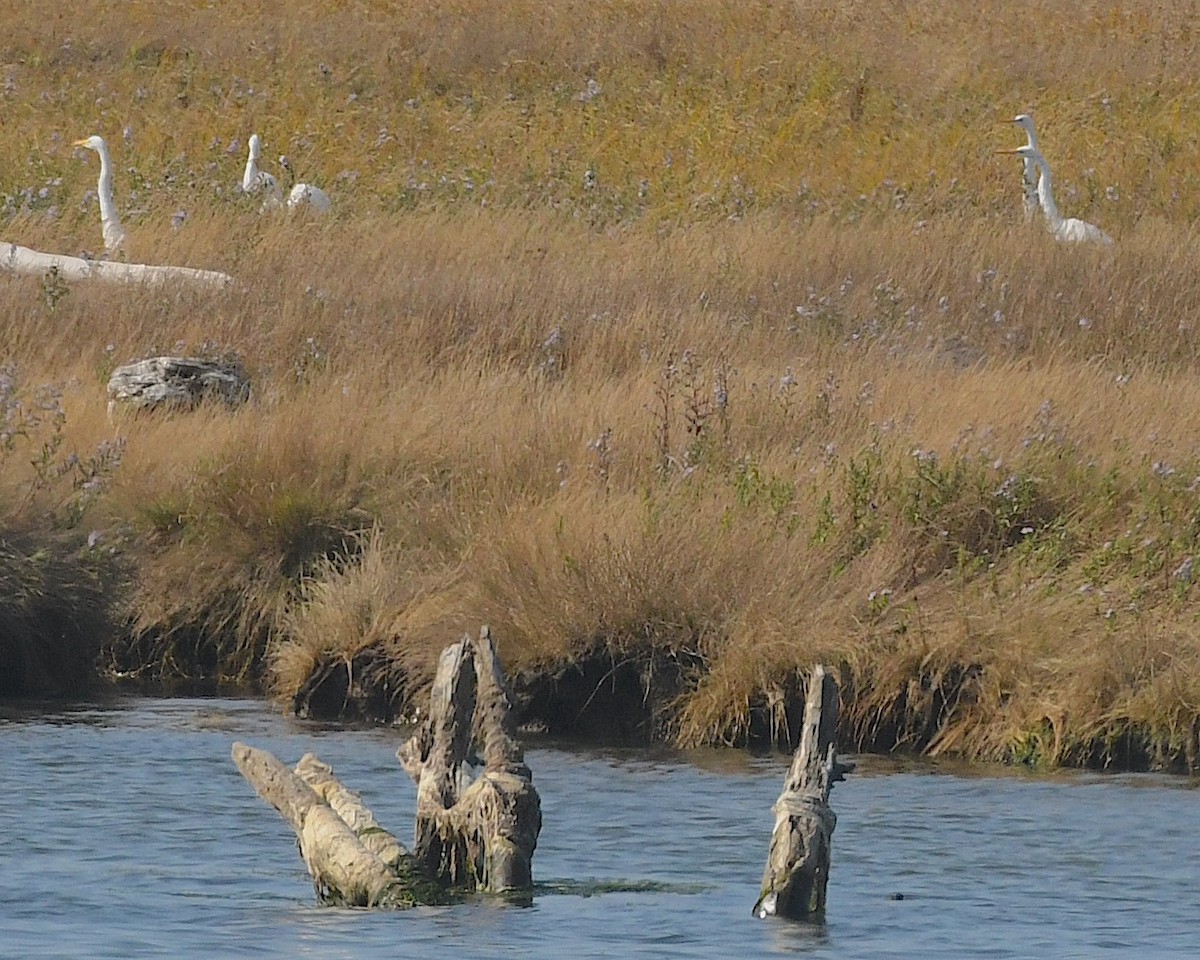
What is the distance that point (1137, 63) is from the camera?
27.4m

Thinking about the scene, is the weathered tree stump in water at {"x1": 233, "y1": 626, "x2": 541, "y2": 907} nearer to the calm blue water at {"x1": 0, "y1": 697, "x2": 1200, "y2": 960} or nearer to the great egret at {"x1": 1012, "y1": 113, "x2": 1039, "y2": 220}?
the calm blue water at {"x1": 0, "y1": 697, "x2": 1200, "y2": 960}

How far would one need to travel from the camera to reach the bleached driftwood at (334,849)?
19.9 ft

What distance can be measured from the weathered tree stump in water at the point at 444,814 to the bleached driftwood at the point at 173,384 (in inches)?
231

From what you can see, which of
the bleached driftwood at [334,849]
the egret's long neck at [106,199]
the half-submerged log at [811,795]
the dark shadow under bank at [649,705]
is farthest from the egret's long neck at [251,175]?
the half-submerged log at [811,795]

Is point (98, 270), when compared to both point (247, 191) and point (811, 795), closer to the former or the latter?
point (247, 191)

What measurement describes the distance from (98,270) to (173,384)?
2.81m

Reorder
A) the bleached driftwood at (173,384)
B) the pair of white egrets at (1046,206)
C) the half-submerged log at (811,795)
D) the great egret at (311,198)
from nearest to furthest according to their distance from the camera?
the half-submerged log at (811,795), the bleached driftwood at (173,384), the pair of white egrets at (1046,206), the great egret at (311,198)

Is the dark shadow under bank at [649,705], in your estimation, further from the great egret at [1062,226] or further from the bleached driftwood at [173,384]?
the great egret at [1062,226]

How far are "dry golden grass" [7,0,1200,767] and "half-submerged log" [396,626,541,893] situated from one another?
106 inches

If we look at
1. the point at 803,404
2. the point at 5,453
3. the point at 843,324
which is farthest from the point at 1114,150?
the point at 5,453

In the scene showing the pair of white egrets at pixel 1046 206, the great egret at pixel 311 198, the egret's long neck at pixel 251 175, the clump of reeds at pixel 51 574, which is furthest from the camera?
the egret's long neck at pixel 251 175

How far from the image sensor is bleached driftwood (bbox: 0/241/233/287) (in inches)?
569

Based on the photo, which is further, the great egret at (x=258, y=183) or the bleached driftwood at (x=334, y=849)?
the great egret at (x=258, y=183)

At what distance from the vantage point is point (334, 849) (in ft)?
20.0
